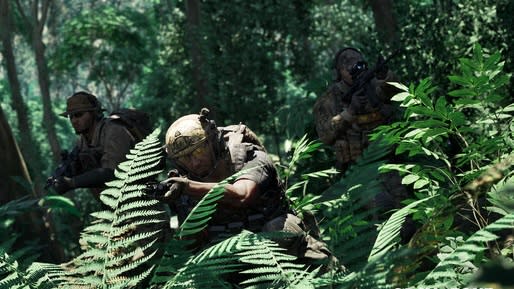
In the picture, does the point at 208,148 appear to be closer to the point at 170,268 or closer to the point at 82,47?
the point at 170,268

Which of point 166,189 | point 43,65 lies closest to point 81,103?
point 166,189

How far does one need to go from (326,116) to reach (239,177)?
3.20 m

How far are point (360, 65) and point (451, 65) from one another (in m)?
3.62

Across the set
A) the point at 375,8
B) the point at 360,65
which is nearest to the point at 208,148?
the point at 360,65

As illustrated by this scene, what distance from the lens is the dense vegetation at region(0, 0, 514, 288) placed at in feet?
6.20

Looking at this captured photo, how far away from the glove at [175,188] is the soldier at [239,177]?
0.46ft

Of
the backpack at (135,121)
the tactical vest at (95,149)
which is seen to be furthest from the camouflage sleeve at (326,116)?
the tactical vest at (95,149)

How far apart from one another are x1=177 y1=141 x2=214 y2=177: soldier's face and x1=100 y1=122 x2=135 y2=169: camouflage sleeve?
6.33 feet

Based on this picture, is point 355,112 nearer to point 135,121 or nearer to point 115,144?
point 135,121

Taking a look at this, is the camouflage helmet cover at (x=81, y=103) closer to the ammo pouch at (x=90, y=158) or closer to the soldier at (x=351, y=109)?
the ammo pouch at (x=90, y=158)

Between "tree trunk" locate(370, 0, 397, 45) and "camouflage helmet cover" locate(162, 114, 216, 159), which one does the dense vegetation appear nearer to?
"tree trunk" locate(370, 0, 397, 45)

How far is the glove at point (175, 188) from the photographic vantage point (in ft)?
12.6

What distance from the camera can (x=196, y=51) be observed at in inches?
639

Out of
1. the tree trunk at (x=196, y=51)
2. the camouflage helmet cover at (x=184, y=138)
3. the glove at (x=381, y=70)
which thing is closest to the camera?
the camouflage helmet cover at (x=184, y=138)
